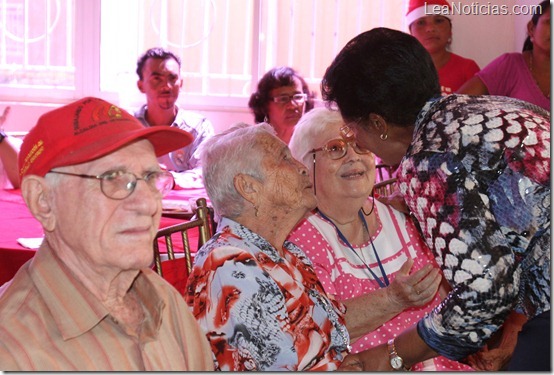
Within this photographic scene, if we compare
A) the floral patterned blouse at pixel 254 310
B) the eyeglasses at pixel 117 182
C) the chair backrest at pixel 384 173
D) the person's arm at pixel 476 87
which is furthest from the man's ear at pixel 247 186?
the person's arm at pixel 476 87

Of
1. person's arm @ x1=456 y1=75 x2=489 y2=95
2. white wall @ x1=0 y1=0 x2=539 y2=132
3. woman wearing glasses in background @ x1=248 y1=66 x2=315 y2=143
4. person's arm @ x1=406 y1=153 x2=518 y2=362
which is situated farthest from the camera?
white wall @ x1=0 y1=0 x2=539 y2=132

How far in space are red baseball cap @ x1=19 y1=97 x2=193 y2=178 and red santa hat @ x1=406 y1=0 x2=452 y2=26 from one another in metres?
3.81

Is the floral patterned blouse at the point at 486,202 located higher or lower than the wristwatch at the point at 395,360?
higher

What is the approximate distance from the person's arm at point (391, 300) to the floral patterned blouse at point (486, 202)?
1.52 feet

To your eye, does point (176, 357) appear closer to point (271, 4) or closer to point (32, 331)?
point (32, 331)

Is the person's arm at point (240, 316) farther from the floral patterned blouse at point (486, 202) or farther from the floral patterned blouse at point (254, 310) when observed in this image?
the floral patterned blouse at point (486, 202)

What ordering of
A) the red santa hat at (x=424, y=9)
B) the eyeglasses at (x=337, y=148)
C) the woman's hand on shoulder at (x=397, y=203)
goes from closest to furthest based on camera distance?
the eyeglasses at (x=337, y=148)
the woman's hand on shoulder at (x=397, y=203)
the red santa hat at (x=424, y=9)

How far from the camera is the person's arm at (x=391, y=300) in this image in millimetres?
2307

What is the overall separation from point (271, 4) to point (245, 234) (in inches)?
166

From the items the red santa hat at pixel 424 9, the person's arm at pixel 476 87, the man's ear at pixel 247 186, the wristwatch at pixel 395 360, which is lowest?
the wristwatch at pixel 395 360

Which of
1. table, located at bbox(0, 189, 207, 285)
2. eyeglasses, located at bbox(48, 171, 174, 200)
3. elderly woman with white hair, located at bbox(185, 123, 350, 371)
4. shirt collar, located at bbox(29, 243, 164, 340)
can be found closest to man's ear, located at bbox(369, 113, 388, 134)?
elderly woman with white hair, located at bbox(185, 123, 350, 371)

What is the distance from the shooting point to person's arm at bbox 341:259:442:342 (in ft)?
7.57

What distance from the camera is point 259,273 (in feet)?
6.54

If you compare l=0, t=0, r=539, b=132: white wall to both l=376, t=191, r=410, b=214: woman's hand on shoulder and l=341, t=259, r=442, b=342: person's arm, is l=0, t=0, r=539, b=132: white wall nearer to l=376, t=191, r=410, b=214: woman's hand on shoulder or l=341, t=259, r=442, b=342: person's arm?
l=376, t=191, r=410, b=214: woman's hand on shoulder
